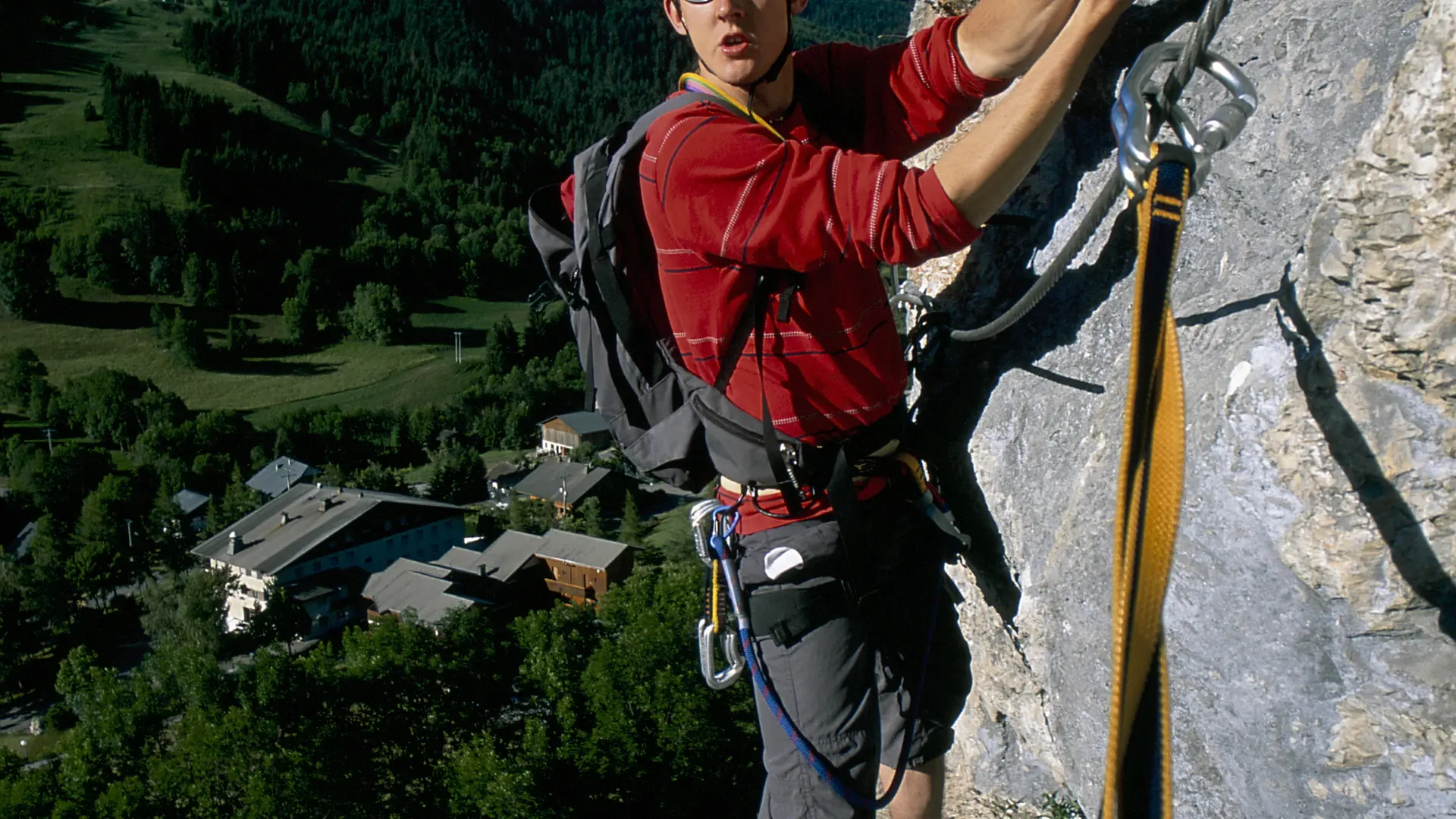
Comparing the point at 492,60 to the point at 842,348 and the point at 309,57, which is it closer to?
the point at 309,57

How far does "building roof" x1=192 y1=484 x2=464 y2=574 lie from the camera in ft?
121

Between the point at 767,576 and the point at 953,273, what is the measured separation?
1.30 metres

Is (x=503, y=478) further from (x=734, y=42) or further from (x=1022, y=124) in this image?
(x=1022, y=124)

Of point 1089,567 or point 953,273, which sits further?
point 953,273

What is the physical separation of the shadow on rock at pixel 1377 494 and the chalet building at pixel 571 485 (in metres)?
44.0

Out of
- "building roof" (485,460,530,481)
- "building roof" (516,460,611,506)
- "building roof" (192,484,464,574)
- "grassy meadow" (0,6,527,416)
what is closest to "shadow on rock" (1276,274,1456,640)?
"building roof" (192,484,464,574)

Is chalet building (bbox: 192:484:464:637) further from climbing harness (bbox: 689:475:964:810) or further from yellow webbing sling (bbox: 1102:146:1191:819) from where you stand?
yellow webbing sling (bbox: 1102:146:1191:819)

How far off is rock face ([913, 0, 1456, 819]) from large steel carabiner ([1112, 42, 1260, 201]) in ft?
1.12

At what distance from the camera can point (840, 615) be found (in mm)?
2787

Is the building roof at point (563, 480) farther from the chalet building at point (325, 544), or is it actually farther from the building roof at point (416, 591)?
the building roof at point (416, 591)

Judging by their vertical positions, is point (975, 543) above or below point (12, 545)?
above

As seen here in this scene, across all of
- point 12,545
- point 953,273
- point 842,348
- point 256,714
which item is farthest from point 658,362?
point 12,545

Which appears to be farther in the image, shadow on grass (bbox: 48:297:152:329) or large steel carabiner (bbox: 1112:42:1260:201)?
shadow on grass (bbox: 48:297:152:329)

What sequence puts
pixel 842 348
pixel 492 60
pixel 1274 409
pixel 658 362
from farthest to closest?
pixel 492 60, pixel 658 362, pixel 842 348, pixel 1274 409
